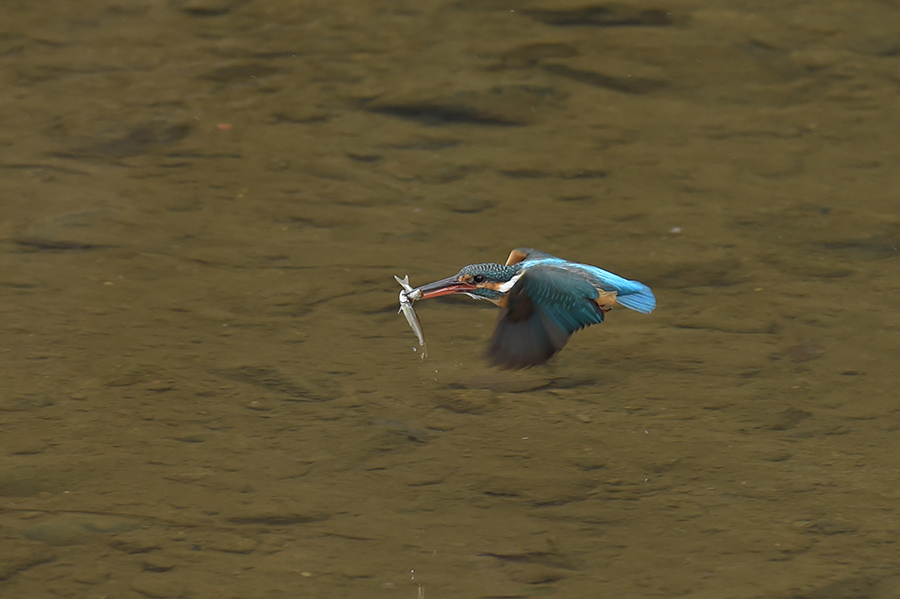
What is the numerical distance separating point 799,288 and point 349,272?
69.6 inches

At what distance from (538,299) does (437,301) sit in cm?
128

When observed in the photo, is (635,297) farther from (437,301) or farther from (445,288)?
(437,301)

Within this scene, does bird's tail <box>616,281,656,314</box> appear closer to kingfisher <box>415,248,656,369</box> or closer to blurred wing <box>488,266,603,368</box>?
kingfisher <box>415,248,656,369</box>

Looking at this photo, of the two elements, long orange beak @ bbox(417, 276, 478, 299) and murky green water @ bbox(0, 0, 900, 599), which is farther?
long orange beak @ bbox(417, 276, 478, 299)

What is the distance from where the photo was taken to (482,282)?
3494 mm

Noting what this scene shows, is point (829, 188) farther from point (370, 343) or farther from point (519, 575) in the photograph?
point (519, 575)

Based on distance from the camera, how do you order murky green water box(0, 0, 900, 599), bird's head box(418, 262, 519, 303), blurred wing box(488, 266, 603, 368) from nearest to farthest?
murky green water box(0, 0, 900, 599)
blurred wing box(488, 266, 603, 368)
bird's head box(418, 262, 519, 303)

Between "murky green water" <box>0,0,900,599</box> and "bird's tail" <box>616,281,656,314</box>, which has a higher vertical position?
"bird's tail" <box>616,281,656,314</box>

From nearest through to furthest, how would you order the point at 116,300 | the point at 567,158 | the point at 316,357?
the point at 316,357 < the point at 116,300 < the point at 567,158

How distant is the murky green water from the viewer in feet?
10.1

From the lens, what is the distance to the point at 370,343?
4.18 meters

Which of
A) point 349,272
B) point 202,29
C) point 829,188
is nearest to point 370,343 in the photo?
point 349,272

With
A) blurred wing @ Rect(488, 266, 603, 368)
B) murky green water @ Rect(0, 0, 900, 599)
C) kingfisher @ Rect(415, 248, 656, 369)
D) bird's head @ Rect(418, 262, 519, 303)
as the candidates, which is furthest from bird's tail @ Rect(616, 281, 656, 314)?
murky green water @ Rect(0, 0, 900, 599)

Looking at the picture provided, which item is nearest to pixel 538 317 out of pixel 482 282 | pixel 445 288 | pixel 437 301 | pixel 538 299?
pixel 538 299
